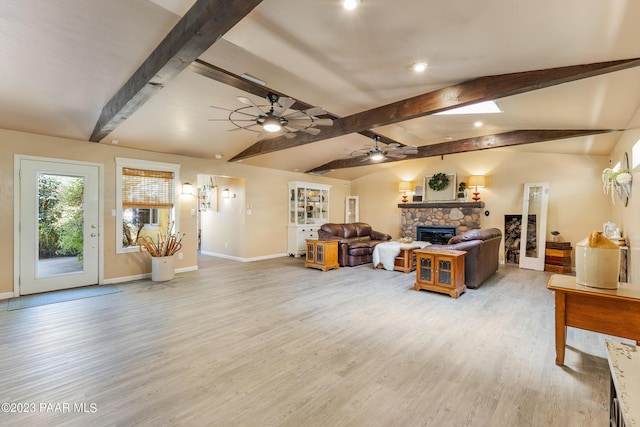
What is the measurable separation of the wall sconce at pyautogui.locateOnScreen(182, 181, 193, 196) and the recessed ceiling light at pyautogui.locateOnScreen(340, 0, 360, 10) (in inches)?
200

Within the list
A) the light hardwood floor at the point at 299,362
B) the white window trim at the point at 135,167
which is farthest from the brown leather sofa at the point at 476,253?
the white window trim at the point at 135,167

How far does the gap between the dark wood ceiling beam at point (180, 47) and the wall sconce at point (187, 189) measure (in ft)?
7.64

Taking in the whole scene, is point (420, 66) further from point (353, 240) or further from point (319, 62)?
point (353, 240)

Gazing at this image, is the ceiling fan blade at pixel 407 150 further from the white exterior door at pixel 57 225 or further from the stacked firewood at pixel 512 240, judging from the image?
the white exterior door at pixel 57 225

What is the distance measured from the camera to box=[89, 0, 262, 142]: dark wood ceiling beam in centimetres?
193

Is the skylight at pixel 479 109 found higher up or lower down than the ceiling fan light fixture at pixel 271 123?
higher up

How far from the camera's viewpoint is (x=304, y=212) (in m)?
8.79

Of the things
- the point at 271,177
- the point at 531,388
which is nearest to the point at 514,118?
the point at 531,388

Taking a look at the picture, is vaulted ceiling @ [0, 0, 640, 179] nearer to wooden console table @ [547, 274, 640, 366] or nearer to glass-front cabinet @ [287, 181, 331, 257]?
wooden console table @ [547, 274, 640, 366]

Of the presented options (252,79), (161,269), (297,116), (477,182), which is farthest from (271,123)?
(477,182)

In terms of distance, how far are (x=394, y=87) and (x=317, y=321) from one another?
9.90 feet

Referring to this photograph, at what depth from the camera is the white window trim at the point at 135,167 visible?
5.22m

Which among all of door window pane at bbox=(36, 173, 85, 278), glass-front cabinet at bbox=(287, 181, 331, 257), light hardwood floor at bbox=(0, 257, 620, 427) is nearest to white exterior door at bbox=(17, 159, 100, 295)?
door window pane at bbox=(36, 173, 85, 278)

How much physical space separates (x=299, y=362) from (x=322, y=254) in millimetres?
3793
